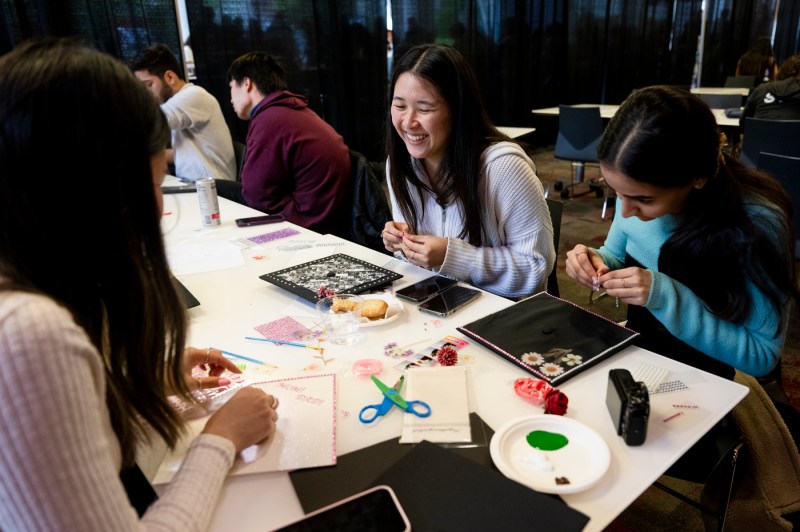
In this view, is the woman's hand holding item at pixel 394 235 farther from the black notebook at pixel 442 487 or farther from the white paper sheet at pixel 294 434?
the black notebook at pixel 442 487

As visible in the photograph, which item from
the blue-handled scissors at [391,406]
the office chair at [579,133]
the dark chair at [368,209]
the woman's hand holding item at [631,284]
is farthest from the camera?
the office chair at [579,133]

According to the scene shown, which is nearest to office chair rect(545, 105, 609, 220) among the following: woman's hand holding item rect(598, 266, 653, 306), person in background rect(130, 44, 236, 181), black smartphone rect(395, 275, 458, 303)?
person in background rect(130, 44, 236, 181)

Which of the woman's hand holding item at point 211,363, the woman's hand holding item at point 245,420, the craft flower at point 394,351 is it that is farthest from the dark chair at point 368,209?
the woman's hand holding item at point 245,420

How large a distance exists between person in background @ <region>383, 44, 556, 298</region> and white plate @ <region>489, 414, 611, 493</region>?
71 centimetres

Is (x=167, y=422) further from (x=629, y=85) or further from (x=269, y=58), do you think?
(x=629, y=85)

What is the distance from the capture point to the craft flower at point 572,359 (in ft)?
3.34

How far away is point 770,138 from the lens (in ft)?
9.52

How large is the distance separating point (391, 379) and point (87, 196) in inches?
24.3

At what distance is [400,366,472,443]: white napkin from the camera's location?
0.87m

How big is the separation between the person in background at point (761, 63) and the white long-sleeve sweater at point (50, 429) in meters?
6.98

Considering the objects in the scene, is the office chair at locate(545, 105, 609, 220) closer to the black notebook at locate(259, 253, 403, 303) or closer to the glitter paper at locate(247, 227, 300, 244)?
the glitter paper at locate(247, 227, 300, 244)

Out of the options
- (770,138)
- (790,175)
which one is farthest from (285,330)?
(770,138)

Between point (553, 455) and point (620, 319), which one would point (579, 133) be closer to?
point (620, 319)

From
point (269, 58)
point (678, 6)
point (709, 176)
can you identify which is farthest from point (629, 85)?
point (709, 176)
